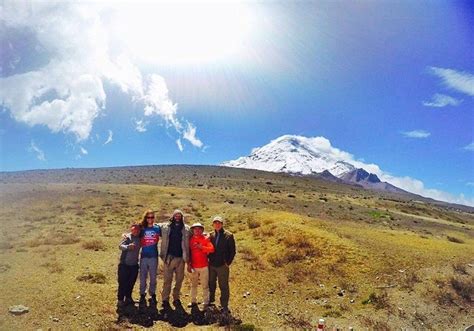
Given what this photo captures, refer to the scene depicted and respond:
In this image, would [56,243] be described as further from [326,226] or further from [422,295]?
[422,295]

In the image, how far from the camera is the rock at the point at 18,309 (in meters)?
11.1

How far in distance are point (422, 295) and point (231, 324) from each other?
7073 mm

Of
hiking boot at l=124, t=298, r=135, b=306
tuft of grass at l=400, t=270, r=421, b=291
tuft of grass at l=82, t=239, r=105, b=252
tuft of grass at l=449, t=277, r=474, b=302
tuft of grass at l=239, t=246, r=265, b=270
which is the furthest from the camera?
tuft of grass at l=82, t=239, r=105, b=252

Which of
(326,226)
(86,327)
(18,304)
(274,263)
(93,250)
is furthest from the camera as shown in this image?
(326,226)

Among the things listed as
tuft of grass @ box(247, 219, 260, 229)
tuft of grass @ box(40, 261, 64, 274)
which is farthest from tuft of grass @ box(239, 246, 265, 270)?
tuft of grass @ box(40, 261, 64, 274)

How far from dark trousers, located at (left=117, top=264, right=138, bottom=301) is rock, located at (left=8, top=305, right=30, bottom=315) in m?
2.48

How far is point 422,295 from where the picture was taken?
14203 mm

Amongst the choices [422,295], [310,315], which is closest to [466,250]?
[422,295]

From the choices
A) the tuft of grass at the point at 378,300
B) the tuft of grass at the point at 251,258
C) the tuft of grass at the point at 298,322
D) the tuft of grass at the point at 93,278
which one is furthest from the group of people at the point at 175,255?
the tuft of grass at the point at 251,258

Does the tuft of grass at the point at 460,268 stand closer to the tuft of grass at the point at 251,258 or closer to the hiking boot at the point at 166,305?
the tuft of grass at the point at 251,258

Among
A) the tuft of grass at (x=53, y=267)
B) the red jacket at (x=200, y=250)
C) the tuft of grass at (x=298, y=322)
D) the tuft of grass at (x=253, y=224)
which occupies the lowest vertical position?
the tuft of grass at (x=298, y=322)

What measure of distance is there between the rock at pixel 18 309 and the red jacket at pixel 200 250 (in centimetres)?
461

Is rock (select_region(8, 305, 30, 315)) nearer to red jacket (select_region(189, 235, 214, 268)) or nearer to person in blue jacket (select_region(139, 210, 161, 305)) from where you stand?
person in blue jacket (select_region(139, 210, 161, 305))

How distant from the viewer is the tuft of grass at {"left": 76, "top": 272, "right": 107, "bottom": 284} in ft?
47.8
